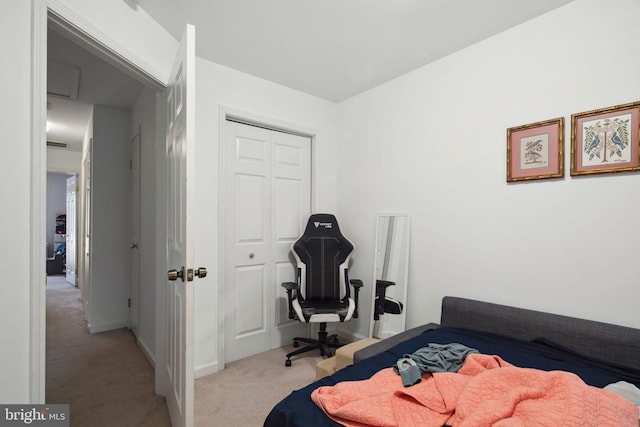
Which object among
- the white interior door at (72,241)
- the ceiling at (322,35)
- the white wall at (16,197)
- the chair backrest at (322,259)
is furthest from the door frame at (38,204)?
the white interior door at (72,241)

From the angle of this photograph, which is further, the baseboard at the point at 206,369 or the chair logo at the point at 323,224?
the chair logo at the point at 323,224

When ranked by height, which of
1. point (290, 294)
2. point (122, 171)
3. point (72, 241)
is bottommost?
point (290, 294)

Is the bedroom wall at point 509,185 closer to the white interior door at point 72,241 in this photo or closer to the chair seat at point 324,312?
the chair seat at point 324,312

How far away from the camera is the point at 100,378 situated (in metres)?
2.37

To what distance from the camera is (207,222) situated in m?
2.47

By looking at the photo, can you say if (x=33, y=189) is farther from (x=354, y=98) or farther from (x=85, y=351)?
(x=354, y=98)

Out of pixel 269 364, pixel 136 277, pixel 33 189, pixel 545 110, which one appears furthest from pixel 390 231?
pixel 136 277

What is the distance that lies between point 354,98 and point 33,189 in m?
2.83

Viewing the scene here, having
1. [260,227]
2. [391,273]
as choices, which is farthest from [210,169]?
[391,273]

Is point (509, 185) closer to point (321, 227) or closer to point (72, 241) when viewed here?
point (321, 227)

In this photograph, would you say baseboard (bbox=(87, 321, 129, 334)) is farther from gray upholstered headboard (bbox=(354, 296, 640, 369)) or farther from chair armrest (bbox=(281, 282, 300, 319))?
gray upholstered headboard (bbox=(354, 296, 640, 369))

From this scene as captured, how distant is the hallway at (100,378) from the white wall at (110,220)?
0.30 m

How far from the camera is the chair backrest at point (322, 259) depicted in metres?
2.91

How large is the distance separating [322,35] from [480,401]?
236 centimetres
